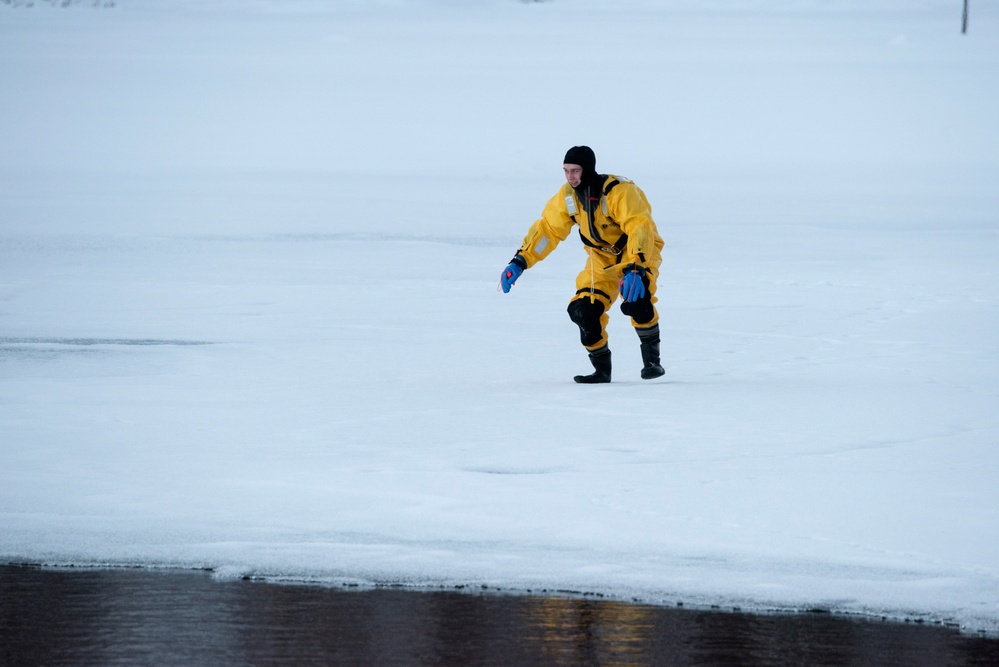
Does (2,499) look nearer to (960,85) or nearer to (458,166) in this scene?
(458,166)

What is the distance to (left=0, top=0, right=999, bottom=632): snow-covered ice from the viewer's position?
14.1ft

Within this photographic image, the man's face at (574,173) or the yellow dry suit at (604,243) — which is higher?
the man's face at (574,173)

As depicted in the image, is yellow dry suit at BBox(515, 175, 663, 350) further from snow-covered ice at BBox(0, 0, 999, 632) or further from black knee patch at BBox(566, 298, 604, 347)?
snow-covered ice at BBox(0, 0, 999, 632)

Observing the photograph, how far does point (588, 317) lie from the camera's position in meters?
7.20

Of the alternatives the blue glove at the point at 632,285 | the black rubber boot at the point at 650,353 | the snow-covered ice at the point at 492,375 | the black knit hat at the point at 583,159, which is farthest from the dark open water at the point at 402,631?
the black rubber boot at the point at 650,353

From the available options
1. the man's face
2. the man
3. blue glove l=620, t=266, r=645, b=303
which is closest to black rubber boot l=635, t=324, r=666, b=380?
the man

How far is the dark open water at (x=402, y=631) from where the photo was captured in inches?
135

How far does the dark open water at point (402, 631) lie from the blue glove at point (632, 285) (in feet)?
10.2

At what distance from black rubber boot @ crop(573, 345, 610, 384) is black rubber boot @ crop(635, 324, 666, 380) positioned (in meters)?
0.18

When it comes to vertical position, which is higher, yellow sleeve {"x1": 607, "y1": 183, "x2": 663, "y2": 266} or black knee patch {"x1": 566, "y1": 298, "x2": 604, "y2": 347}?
yellow sleeve {"x1": 607, "y1": 183, "x2": 663, "y2": 266}

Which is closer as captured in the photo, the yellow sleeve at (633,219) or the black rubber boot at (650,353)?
the yellow sleeve at (633,219)

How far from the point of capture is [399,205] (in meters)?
17.5

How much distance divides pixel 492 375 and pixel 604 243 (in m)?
0.90

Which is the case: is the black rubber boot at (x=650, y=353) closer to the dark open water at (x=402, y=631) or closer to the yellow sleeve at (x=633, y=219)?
the yellow sleeve at (x=633, y=219)
